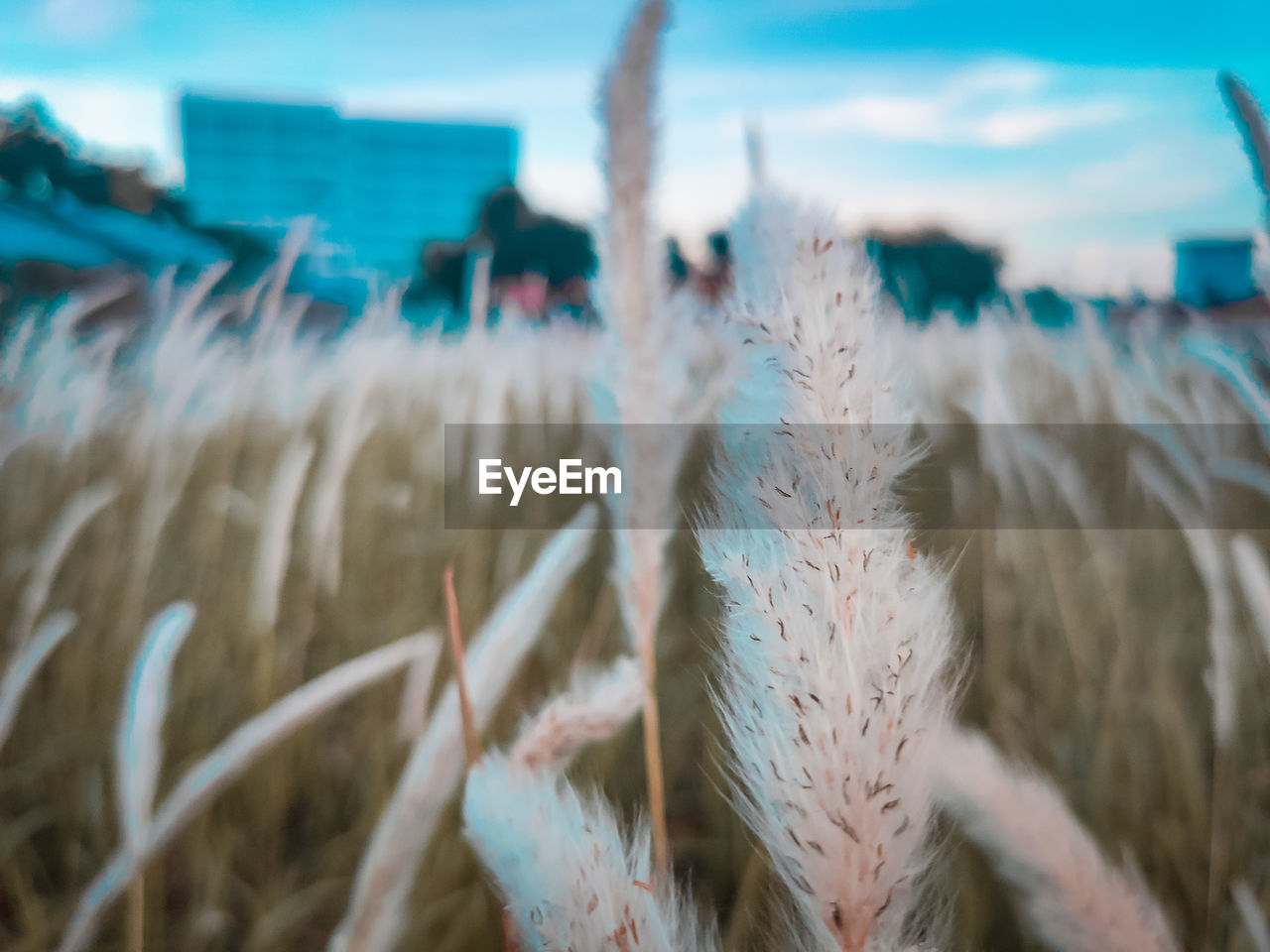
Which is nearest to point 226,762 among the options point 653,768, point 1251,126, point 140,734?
point 140,734

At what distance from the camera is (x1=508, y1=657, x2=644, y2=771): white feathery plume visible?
0.91 feet

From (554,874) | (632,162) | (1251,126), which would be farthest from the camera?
(1251,126)

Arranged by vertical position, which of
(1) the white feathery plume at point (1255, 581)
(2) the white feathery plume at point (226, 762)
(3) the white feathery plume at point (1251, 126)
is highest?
(3) the white feathery plume at point (1251, 126)

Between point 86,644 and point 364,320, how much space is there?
0.67 metres

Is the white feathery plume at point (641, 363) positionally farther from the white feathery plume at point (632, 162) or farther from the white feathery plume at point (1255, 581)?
the white feathery plume at point (1255, 581)

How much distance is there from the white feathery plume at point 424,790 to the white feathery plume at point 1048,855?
154 millimetres

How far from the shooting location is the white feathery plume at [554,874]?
21 centimetres

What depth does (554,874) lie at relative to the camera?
0.22 metres

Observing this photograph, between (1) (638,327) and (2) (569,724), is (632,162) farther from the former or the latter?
(2) (569,724)

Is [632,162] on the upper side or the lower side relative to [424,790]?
upper

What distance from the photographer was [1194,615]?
43.2 inches

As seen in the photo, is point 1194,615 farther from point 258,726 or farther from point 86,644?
point 86,644

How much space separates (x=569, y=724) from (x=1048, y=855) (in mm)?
181

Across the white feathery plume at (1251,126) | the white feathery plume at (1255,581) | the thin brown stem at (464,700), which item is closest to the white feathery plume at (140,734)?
the thin brown stem at (464,700)
